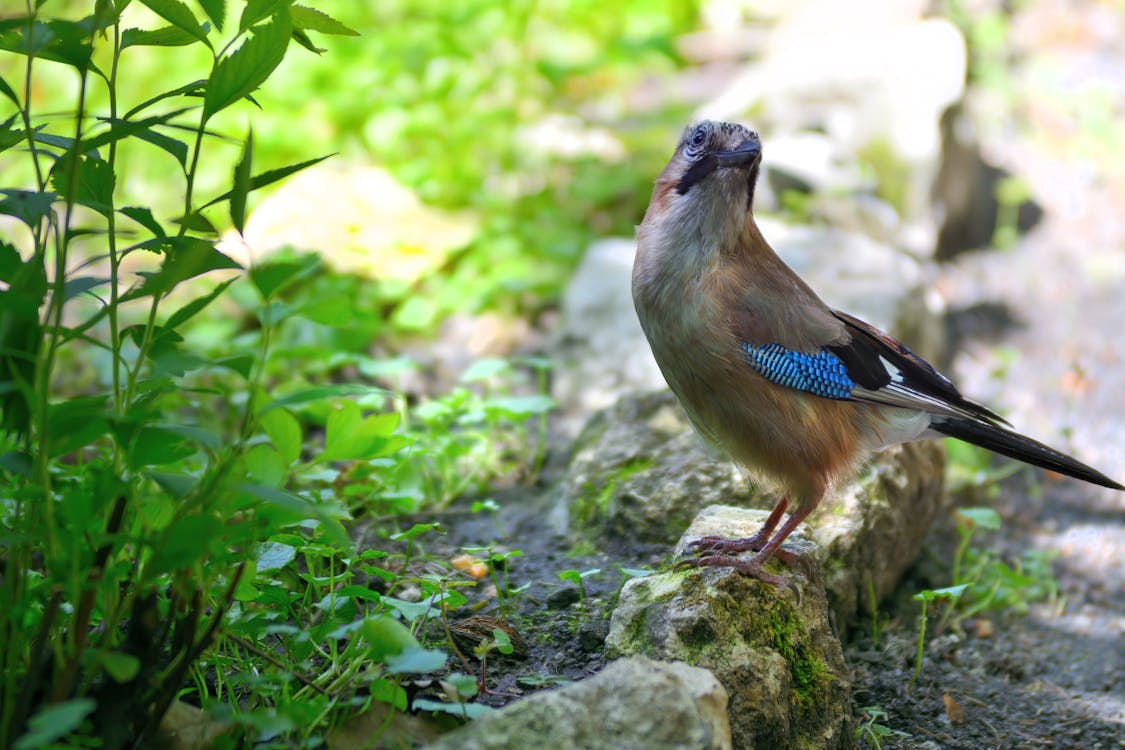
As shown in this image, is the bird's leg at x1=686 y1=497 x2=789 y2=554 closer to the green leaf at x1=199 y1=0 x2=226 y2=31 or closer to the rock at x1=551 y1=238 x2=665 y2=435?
the green leaf at x1=199 y1=0 x2=226 y2=31

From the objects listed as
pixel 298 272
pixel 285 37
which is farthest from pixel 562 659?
pixel 285 37

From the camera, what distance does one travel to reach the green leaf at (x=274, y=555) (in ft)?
8.83

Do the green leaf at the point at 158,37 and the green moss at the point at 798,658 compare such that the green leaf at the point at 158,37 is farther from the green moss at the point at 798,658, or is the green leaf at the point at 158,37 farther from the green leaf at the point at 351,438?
the green moss at the point at 798,658

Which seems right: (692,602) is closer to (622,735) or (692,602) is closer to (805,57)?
(622,735)

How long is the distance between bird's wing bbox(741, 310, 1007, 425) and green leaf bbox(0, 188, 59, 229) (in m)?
1.82

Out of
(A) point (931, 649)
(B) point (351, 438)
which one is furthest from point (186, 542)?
(A) point (931, 649)

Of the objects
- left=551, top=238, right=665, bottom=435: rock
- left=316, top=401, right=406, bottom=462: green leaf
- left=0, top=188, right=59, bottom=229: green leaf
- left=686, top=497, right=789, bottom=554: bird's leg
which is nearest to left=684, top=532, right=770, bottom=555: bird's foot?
left=686, top=497, right=789, bottom=554: bird's leg

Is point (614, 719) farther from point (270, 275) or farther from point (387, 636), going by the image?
point (270, 275)

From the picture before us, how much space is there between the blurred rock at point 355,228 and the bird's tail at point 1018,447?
350 centimetres

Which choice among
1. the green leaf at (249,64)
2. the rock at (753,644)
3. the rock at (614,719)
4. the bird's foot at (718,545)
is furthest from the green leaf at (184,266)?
the bird's foot at (718,545)

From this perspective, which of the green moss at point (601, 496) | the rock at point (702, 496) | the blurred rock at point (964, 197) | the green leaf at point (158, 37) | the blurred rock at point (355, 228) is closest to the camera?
the green leaf at point (158, 37)

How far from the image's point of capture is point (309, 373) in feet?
18.0

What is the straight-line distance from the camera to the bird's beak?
10.5ft

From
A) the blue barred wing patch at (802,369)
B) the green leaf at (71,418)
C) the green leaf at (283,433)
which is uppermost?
the green leaf at (71,418)
